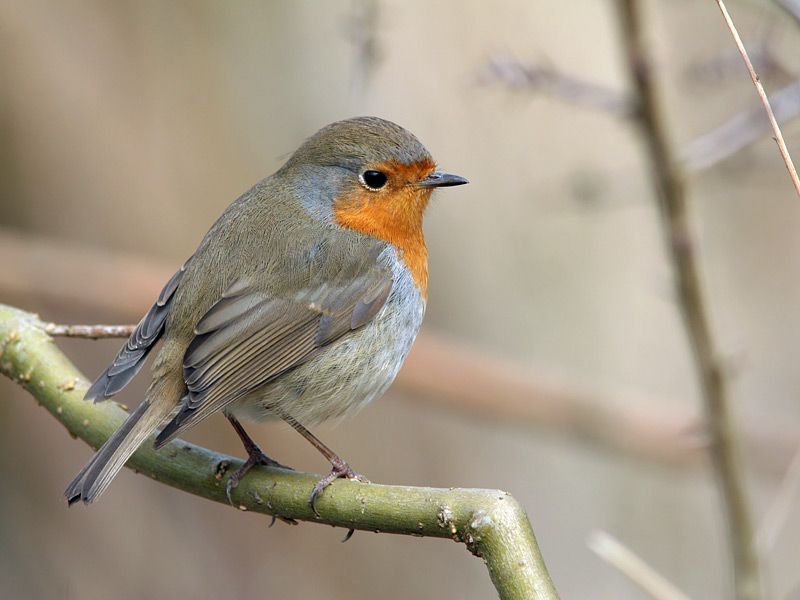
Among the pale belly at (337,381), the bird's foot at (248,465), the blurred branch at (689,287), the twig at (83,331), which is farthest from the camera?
the blurred branch at (689,287)

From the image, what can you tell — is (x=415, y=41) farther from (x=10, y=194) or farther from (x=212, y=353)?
(x=212, y=353)

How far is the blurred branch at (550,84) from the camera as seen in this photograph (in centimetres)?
353

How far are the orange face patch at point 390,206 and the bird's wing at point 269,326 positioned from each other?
8 cm

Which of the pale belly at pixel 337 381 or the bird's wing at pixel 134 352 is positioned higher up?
the bird's wing at pixel 134 352

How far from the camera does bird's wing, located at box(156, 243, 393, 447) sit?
312 cm

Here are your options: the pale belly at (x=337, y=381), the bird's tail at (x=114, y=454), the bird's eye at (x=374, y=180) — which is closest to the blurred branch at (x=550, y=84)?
the bird's eye at (x=374, y=180)

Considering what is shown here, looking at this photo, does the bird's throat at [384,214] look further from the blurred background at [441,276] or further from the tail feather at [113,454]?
the blurred background at [441,276]

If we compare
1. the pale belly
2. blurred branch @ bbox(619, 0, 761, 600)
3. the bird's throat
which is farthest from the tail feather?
blurred branch @ bbox(619, 0, 761, 600)

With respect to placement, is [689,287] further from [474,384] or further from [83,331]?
→ [83,331]

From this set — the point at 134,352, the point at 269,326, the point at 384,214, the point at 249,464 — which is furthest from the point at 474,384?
the point at 249,464

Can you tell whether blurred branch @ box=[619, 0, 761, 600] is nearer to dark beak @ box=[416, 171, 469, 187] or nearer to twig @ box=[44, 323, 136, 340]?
dark beak @ box=[416, 171, 469, 187]

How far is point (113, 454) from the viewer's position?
106 inches

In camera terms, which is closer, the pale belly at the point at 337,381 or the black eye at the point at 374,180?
the pale belly at the point at 337,381

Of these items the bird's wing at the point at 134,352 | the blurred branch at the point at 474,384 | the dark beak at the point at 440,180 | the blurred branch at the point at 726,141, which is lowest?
the blurred branch at the point at 474,384
